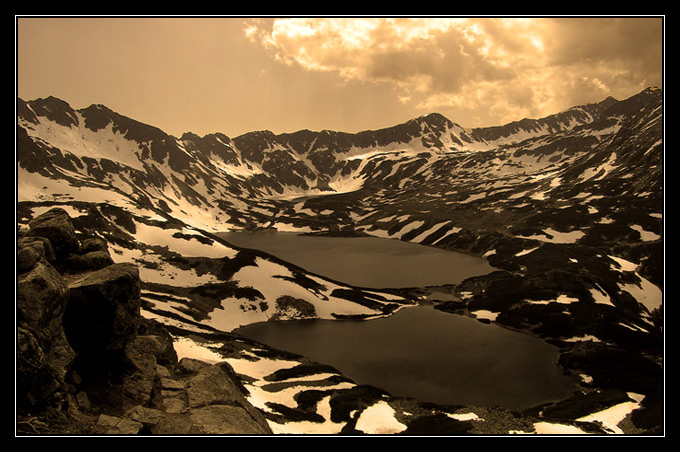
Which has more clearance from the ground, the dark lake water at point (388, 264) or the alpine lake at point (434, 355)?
the dark lake water at point (388, 264)

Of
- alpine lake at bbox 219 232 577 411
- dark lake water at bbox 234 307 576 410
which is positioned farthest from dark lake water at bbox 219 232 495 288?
dark lake water at bbox 234 307 576 410

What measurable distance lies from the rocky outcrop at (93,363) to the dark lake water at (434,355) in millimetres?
44925

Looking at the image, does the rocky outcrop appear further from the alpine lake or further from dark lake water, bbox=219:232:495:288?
dark lake water, bbox=219:232:495:288

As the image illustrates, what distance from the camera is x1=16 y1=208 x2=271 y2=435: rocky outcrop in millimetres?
16047

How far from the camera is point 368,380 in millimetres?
66562

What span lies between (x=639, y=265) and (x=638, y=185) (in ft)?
276

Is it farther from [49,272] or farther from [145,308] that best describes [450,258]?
[49,272]

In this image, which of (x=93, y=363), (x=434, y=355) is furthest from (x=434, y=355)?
(x=93, y=363)

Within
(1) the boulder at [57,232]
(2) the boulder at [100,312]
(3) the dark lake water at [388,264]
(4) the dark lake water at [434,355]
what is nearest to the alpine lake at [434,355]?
(4) the dark lake water at [434,355]

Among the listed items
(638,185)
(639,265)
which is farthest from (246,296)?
(638,185)

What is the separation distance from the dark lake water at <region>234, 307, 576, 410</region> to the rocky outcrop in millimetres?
44925

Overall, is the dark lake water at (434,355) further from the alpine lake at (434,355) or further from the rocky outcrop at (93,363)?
the rocky outcrop at (93,363)

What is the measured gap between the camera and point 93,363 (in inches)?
872

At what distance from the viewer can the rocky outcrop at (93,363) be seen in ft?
52.6
